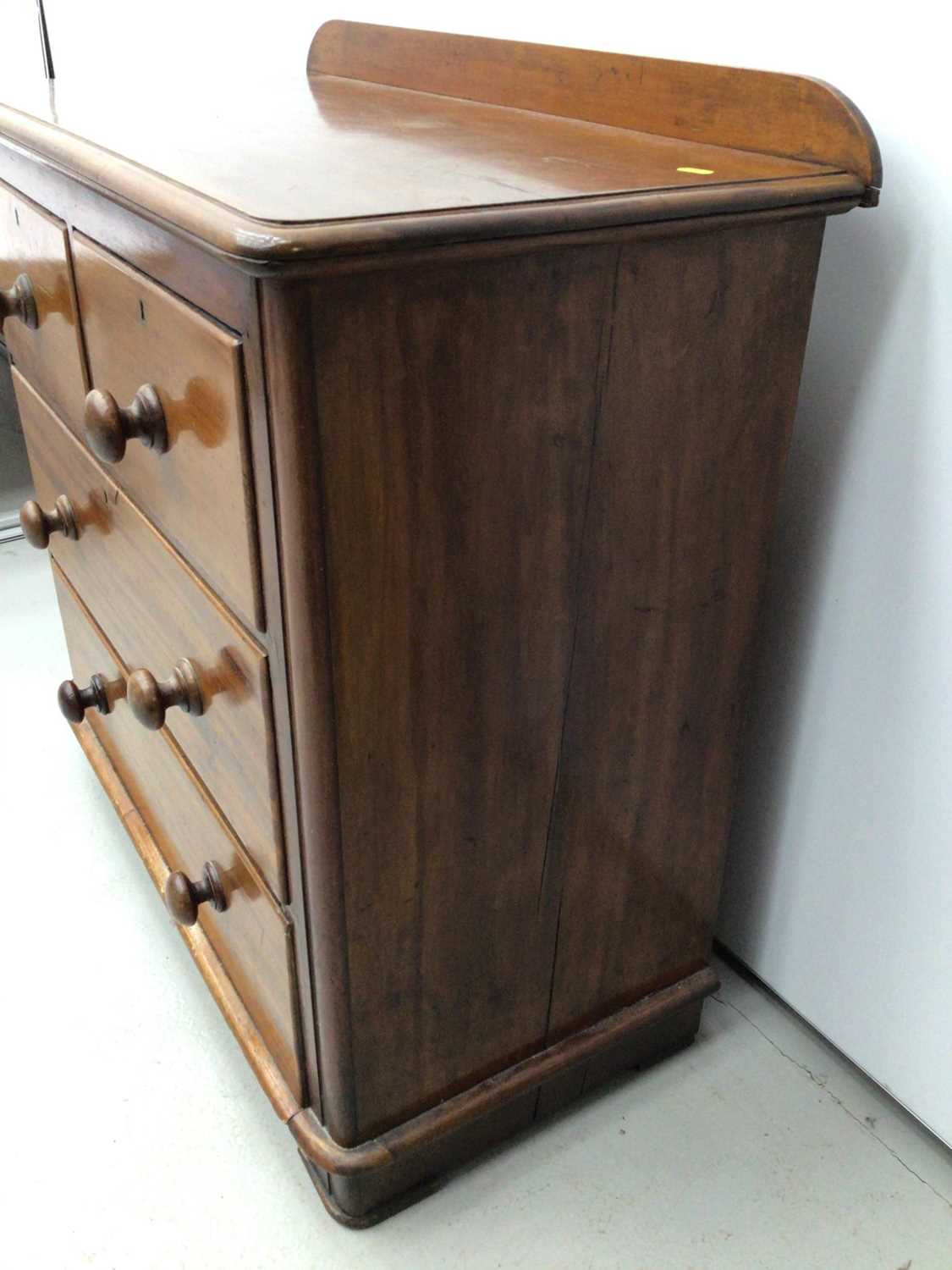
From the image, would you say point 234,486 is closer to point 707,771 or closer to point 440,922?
point 440,922

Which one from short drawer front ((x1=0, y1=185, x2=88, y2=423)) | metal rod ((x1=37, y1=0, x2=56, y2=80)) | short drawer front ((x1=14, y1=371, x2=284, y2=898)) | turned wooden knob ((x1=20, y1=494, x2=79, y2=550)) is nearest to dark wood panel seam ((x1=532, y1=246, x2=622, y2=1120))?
short drawer front ((x1=14, y1=371, x2=284, y2=898))

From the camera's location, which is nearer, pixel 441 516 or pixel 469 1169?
pixel 441 516

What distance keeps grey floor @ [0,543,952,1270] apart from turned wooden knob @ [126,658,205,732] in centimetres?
49

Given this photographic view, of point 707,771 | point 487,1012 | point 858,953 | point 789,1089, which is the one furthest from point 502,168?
point 789,1089

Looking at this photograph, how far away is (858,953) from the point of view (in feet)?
3.82

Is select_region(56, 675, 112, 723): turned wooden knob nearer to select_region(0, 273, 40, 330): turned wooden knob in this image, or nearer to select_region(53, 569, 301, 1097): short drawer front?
select_region(53, 569, 301, 1097): short drawer front

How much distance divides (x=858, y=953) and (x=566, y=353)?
0.73m

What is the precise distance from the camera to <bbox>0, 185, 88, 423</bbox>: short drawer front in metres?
1.04

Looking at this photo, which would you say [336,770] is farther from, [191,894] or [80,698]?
[80,698]

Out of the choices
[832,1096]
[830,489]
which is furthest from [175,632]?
[832,1096]

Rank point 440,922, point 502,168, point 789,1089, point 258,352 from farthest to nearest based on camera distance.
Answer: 1. point 789,1089
2. point 440,922
3. point 502,168
4. point 258,352

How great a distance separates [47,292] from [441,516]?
1.90 feet

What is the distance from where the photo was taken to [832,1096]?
122 cm

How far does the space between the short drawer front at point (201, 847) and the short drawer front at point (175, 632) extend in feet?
0.12
